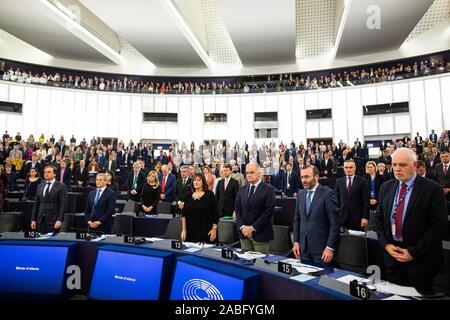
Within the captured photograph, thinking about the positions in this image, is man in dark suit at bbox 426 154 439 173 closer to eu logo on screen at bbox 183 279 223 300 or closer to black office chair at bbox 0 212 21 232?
eu logo on screen at bbox 183 279 223 300

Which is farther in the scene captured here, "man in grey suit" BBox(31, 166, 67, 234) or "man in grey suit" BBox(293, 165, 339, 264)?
"man in grey suit" BBox(31, 166, 67, 234)

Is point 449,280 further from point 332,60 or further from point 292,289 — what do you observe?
point 332,60

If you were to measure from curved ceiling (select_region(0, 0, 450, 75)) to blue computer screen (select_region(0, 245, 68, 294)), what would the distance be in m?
12.5

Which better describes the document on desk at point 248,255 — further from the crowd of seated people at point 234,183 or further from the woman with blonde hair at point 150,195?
the woman with blonde hair at point 150,195

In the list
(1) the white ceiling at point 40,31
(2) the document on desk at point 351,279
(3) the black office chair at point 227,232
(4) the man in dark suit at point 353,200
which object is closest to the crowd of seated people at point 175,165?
(4) the man in dark suit at point 353,200

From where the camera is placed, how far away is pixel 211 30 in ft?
65.2

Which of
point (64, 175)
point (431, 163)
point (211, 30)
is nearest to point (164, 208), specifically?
point (64, 175)

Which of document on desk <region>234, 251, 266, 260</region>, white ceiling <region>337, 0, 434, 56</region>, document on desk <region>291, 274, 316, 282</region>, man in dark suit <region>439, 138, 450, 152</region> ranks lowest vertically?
document on desk <region>291, 274, 316, 282</region>

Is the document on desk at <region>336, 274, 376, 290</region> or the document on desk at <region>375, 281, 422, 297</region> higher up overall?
the document on desk at <region>336, 274, 376, 290</region>

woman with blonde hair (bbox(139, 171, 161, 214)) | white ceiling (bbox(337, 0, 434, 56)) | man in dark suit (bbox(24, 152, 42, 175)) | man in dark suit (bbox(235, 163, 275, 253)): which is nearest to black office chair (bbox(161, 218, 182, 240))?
man in dark suit (bbox(235, 163, 275, 253))

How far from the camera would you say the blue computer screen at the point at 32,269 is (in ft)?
10.1

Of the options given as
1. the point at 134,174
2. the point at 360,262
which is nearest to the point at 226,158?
the point at 134,174

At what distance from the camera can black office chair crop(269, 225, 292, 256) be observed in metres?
4.20
